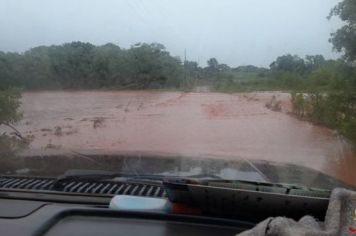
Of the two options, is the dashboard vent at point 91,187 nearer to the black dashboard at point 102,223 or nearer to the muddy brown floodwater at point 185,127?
the black dashboard at point 102,223

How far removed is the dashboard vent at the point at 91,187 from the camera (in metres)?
2.39

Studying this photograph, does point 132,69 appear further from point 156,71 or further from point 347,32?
point 347,32

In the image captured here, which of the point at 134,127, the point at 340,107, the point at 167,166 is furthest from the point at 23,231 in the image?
the point at 134,127

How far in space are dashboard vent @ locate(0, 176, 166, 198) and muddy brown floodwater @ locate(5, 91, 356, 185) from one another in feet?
4.23

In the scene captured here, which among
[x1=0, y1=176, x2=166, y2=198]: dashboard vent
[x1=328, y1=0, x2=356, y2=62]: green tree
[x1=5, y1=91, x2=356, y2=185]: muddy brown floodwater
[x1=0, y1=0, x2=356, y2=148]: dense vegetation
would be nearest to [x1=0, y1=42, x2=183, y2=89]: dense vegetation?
[x1=0, y1=0, x2=356, y2=148]: dense vegetation

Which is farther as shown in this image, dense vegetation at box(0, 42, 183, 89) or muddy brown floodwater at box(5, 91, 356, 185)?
muddy brown floodwater at box(5, 91, 356, 185)

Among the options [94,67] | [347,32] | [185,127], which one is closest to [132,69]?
[94,67]

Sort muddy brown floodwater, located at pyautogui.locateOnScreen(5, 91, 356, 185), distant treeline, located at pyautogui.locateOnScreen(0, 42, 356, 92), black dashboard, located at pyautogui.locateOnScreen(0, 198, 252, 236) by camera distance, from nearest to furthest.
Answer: black dashboard, located at pyautogui.locateOnScreen(0, 198, 252, 236) → distant treeline, located at pyautogui.locateOnScreen(0, 42, 356, 92) → muddy brown floodwater, located at pyautogui.locateOnScreen(5, 91, 356, 185)

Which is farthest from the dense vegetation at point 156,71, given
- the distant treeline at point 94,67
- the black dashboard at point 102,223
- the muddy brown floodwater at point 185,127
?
the black dashboard at point 102,223

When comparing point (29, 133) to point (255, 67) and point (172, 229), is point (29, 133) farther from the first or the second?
point (172, 229)

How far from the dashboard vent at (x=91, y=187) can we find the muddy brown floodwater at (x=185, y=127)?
4.23 feet

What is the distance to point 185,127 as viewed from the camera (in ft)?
35.5

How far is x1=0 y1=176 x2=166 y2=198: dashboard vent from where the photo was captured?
2395 mm

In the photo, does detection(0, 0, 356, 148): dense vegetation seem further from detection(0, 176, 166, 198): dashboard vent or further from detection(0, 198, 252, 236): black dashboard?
detection(0, 198, 252, 236): black dashboard
